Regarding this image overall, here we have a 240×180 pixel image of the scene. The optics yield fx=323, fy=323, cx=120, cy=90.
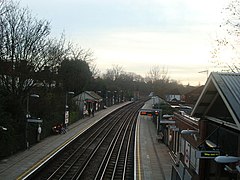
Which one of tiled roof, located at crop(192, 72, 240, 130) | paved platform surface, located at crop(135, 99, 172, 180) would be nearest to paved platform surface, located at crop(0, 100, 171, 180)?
paved platform surface, located at crop(135, 99, 172, 180)

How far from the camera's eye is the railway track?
62.4 feet

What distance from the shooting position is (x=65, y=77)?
2012 inches

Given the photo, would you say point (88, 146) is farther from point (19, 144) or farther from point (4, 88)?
point (4, 88)

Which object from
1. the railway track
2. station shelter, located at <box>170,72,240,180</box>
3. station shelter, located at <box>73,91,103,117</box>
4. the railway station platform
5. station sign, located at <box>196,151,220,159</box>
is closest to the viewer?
station shelter, located at <box>170,72,240,180</box>

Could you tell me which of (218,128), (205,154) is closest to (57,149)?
(218,128)

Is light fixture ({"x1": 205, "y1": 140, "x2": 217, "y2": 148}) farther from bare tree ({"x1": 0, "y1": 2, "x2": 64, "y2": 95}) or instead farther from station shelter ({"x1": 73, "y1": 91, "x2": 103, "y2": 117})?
station shelter ({"x1": 73, "y1": 91, "x2": 103, "y2": 117})

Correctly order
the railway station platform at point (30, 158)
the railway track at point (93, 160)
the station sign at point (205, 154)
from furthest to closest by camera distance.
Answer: the railway track at point (93, 160) → the railway station platform at point (30, 158) → the station sign at point (205, 154)

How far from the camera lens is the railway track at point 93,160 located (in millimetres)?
19031

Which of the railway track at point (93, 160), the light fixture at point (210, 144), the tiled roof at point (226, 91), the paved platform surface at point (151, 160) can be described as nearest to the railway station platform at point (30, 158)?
the railway track at point (93, 160)

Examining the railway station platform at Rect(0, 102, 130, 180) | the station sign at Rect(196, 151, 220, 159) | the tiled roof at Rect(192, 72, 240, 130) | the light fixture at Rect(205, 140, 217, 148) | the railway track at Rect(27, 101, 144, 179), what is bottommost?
the railway track at Rect(27, 101, 144, 179)

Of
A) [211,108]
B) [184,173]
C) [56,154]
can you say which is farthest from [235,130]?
[56,154]

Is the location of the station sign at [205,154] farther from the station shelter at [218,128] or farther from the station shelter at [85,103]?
the station shelter at [85,103]

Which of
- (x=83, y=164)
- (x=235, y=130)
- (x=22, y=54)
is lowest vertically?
(x=83, y=164)

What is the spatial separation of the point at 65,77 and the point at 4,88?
24940mm
